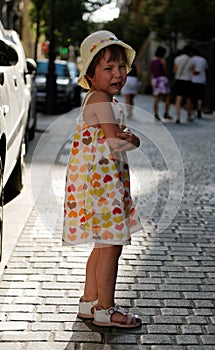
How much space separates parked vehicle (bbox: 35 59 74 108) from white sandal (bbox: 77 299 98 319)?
785 inches

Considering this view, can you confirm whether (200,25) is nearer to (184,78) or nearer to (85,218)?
(184,78)

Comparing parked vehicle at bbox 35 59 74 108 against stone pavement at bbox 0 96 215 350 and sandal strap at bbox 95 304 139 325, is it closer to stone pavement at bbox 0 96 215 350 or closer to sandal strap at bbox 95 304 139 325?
stone pavement at bbox 0 96 215 350

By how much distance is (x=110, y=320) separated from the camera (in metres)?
4.46

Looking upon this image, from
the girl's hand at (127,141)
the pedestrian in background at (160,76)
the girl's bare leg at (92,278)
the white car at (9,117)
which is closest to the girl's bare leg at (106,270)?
the girl's bare leg at (92,278)

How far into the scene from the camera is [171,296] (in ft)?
16.7

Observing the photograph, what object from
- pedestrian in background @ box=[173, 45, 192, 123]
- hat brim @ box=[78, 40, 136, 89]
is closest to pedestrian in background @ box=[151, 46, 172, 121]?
pedestrian in background @ box=[173, 45, 192, 123]

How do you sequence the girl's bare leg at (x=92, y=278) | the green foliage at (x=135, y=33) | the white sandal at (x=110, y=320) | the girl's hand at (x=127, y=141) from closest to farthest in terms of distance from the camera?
1. the girl's hand at (x=127, y=141)
2. the white sandal at (x=110, y=320)
3. the girl's bare leg at (x=92, y=278)
4. the green foliage at (x=135, y=33)

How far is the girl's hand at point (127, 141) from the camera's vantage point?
418 cm

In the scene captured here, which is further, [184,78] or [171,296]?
[184,78]

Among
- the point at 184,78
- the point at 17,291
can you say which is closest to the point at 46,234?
the point at 17,291

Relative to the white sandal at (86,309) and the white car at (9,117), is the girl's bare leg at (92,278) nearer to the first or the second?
the white sandal at (86,309)

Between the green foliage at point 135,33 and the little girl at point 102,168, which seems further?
the green foliage at point 135,33

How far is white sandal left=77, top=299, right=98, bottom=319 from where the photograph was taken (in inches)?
180

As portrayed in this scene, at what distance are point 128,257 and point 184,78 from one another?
1530 centimetres
